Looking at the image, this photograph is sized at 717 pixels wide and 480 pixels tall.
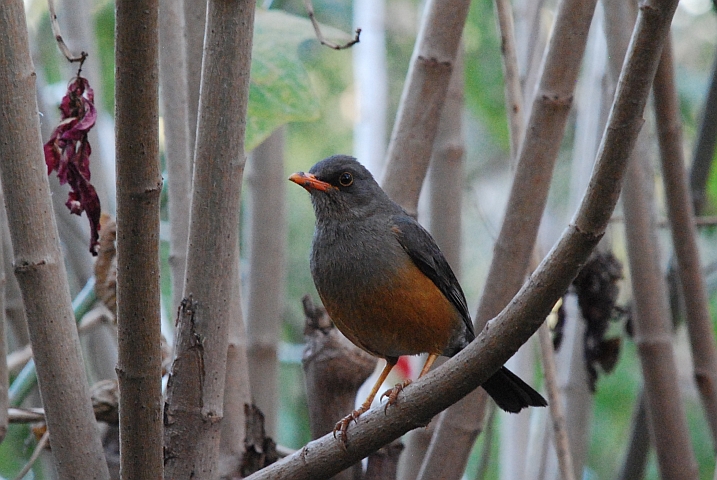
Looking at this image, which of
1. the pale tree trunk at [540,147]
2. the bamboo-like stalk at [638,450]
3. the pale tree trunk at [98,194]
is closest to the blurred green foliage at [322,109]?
the pale tree trunk at [98,194]

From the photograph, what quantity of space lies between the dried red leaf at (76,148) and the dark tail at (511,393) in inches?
68.6

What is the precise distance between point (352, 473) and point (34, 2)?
5094 millimetres

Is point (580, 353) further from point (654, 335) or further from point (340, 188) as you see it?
point (340, 188)

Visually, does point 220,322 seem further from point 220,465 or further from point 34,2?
point 34,2

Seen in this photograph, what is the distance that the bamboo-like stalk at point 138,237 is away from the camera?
6.46 feet

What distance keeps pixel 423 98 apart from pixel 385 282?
0.82m

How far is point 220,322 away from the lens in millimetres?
2625

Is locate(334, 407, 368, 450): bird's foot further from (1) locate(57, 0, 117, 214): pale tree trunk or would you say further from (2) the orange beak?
(1) locate(57, 0, 117, 214): pale tree trunk

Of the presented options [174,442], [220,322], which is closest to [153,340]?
[220,322]

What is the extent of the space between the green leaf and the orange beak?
49 centimetres

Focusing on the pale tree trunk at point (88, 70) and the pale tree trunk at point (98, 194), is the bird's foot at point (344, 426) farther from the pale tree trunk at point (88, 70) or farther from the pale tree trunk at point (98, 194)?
the pale tree trunk at point (88, 70)

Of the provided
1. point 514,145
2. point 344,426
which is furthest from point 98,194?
point 514,145

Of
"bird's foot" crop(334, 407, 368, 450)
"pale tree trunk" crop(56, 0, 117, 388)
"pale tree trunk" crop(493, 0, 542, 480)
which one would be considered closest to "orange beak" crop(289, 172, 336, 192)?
"pale tree trunk" crop(493, 0, 542, 480)

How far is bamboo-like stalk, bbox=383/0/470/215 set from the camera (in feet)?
11.2
